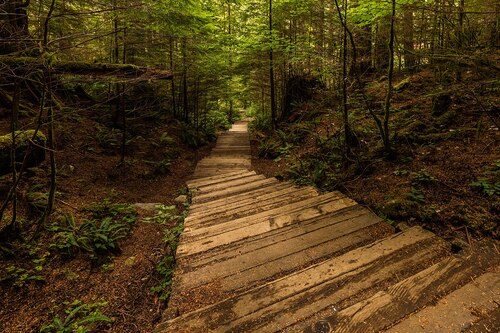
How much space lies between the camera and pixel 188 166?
9.90 m

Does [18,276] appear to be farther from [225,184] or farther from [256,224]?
[225,184]

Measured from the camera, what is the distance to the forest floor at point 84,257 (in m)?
3.11

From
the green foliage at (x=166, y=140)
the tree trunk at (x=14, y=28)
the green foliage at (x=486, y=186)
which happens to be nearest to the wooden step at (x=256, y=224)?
the green foliage at (x=486, y=186)

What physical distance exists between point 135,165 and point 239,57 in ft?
24.5

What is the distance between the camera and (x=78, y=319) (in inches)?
118

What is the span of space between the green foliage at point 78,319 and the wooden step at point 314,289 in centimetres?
145

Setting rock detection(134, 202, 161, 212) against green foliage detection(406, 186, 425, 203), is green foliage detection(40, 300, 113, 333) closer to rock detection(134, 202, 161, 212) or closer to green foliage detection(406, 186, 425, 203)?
rock detection(134, 202, 161, 212)

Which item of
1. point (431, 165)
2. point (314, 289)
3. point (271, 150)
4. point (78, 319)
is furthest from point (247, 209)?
point (271, 150)

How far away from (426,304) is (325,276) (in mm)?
784

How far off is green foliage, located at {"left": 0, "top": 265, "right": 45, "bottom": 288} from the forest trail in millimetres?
2043

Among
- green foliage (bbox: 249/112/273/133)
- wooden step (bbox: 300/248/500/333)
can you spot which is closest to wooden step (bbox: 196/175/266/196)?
wooden step (bbox: 300/248/500/333)

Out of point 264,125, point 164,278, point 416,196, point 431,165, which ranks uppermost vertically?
point 264,125

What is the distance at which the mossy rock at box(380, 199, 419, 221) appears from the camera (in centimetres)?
360

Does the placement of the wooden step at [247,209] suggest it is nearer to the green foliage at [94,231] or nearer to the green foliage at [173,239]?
the green foliage at [173,239]
